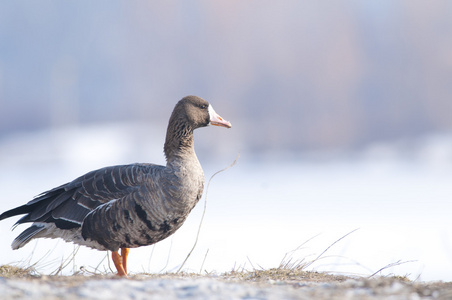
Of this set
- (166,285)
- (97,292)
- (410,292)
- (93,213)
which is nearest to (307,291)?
(410,292)

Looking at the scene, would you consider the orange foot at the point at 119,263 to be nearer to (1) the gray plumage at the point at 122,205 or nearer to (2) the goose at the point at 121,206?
(2) the goose at the point at 121,206

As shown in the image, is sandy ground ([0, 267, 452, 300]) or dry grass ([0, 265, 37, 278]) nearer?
sandy ground ([0, 267, 452, 300])

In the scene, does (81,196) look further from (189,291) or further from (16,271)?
(189,291)

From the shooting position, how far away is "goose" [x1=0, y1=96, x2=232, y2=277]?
7371 millimetres

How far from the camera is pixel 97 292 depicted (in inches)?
163

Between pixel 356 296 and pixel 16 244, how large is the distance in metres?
5.48

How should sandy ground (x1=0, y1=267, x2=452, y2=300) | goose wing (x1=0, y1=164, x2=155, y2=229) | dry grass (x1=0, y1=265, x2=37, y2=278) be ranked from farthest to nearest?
1. goose wing (x1=0, y1=164, x2=155, y2=229)
2. dry grass (x1=0, y1=265, x2=37, y2=278)
3. sandy ground (x1=0, y1=267, x2=452, y2=300)

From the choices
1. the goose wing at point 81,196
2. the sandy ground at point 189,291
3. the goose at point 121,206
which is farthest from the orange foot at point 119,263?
the sandy ground at point 189,291

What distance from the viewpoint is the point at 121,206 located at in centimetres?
739

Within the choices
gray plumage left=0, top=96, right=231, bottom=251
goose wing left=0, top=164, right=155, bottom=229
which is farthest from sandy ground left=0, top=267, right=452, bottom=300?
goose wing left=0, top=164, right=155, bottom=229

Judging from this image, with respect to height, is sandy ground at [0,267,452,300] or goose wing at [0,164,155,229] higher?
goose wing at [0,164,155,229]

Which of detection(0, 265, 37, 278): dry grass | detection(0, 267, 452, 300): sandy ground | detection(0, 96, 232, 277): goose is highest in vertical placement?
detection(0, 96, 232, 277): goose

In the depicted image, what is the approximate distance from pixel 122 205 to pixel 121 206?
0.02 metres

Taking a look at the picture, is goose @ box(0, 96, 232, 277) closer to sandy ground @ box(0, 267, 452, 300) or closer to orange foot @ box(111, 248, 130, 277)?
orange foot @ box(111, 248, 130, 277)
